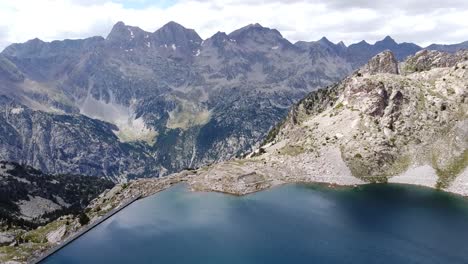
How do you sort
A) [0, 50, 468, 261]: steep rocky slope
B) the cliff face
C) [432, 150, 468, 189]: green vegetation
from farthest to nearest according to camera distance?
the cliff face → [0, 50, 468, 261]: steep rocky slope → [432, 150, 468, 189]: green vegetation

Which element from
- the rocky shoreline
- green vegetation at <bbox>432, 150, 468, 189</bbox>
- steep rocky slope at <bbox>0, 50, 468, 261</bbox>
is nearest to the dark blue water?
the rocky shoreline

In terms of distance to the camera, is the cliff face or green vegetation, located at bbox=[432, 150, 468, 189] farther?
the cliff face

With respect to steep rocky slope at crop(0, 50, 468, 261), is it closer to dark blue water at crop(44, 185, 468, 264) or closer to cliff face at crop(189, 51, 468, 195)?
cliff face at crop(189, 51, 468, 195)

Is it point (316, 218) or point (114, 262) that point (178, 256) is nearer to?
point (114, 262)

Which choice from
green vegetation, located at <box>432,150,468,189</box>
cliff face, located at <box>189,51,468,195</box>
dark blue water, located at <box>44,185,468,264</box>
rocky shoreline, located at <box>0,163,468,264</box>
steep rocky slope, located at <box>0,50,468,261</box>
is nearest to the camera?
dark blue water, located at <box>44,185,468,264</box>

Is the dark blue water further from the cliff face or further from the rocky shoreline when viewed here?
the cliff face

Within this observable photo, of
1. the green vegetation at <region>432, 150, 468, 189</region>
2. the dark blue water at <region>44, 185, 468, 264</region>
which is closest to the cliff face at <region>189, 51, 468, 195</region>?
the green vegetation at <region>432, 150, 468, 189</region>

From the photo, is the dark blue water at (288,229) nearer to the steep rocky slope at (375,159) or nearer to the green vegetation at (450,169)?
the green vegetation at (450,169)

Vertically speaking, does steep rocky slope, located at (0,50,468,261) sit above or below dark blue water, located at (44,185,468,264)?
above

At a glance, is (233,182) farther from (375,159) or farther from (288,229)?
(375,159)

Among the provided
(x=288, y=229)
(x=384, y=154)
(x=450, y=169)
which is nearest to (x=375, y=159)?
(x=384, y=154)
